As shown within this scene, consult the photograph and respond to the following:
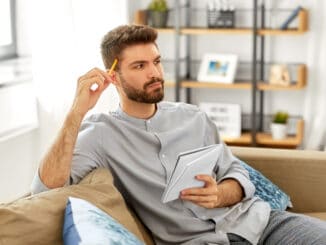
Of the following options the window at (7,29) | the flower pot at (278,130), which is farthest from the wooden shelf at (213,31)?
the window at (7,29)

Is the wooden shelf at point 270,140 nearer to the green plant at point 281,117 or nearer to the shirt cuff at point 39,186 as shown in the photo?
the green plant at point 281,117

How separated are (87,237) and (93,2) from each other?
2.48 meters

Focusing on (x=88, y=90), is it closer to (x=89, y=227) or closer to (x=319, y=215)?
(x=89, y=227)

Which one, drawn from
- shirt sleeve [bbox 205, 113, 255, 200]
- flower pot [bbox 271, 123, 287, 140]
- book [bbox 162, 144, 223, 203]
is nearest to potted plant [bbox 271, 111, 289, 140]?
flower pot [bbox 271, 123, 287, 140]

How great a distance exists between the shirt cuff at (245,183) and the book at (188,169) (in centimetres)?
22

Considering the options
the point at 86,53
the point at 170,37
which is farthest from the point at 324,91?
the point at 86,53

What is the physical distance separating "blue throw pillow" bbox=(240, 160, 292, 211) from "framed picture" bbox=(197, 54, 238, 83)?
6.44 ft

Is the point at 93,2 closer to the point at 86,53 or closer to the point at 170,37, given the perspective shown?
the point at 86,53

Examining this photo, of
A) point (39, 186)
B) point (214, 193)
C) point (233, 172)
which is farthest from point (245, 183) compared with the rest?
point (39, 186)

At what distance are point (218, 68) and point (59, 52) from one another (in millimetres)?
1278

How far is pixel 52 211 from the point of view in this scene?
1.79m

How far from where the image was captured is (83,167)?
218 cm

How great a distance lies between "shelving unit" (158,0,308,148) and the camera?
4.37 meters

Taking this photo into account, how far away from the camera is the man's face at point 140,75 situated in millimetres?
2326
